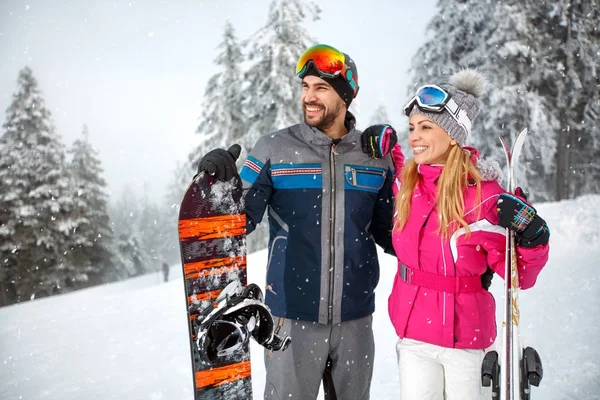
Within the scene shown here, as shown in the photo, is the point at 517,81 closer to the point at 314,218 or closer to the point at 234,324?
the point at 314,218

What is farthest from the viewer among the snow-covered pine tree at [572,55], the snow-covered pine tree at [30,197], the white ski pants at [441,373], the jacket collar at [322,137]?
the snow-covered pine tree at [30,197]

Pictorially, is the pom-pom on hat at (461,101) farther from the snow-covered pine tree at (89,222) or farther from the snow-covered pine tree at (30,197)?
the snow-covered pine tree at (89,222)

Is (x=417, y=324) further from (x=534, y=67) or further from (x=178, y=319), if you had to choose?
(x=534, y=67)

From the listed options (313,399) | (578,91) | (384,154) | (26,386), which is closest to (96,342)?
(26,386)

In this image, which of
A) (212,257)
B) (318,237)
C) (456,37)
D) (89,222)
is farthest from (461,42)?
(89,222)

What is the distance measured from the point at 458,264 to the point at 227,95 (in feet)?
51.2

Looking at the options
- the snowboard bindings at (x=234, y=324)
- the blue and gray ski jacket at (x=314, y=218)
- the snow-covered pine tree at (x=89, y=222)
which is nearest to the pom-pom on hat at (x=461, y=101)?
the blue and gray ski jacket at (x=314, y=218)

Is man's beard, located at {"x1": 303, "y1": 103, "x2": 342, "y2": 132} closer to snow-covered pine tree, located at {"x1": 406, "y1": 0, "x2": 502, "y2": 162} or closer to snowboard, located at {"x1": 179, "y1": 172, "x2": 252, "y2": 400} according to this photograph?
snowboard, located at {"x1": 179, "y1": 172, "x2": 252, "y2": 400}

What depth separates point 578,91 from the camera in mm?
15922

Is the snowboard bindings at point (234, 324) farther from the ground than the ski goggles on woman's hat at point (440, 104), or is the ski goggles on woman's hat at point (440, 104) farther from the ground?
the ski goggles on woman's hat at point (440, 104)

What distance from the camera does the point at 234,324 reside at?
2.08 m

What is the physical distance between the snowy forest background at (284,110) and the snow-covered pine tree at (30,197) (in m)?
0.04

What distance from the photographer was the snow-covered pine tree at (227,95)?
16625 millimetres

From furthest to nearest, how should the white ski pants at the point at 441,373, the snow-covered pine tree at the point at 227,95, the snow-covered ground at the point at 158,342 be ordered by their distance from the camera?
Result: the snow-covered pine tree at the point at 227,95, the snow-covered ground at the point at 158,342, the white ski pants at the point at 441,373
